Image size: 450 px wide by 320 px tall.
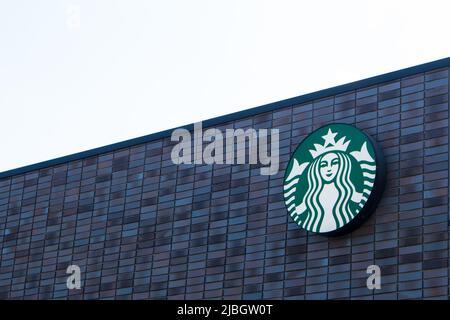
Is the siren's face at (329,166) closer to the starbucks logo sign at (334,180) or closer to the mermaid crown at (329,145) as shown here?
the starbucks logo sign at (334,180)

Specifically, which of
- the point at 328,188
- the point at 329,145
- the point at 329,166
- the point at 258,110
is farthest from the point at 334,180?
the point at 258,110

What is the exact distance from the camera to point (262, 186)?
85.7 feet

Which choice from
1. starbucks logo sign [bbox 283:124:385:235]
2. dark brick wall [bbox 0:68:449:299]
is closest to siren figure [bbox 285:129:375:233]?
starbucks logo sign [bbox 283:124:385:235]

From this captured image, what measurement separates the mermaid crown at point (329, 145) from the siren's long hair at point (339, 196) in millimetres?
117

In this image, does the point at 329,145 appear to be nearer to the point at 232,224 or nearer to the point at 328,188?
the point at 328,188

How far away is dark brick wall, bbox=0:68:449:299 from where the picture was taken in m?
23.7

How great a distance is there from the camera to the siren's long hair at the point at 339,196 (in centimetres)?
2436

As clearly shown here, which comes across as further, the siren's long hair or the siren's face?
the siren's face

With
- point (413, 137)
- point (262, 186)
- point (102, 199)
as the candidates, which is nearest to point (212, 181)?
point (262, 186)

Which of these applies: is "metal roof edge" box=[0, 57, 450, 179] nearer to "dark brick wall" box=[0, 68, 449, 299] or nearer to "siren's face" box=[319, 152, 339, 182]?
"dark brick wall" box=[0, 68, 449, 299]

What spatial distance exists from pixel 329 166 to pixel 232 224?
8.94 ft

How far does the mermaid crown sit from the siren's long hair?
12 centimetres

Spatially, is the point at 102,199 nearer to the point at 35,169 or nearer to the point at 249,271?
the point at 35,169
